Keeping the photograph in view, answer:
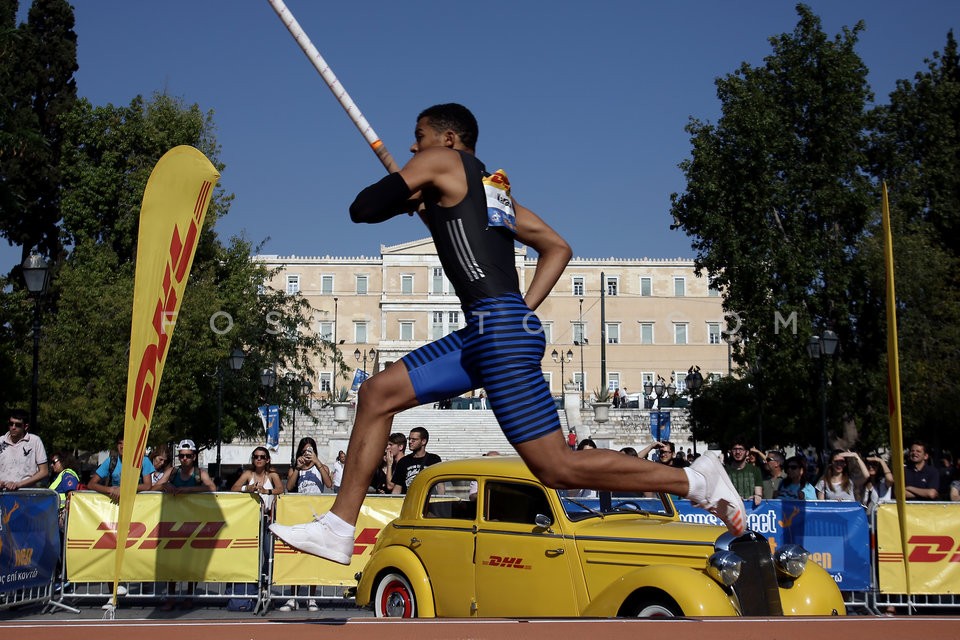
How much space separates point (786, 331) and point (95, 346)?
2264 cm

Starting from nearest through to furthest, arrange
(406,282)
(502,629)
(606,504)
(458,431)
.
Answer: (502,629) < (606,504) < (458,431) < (406,282)

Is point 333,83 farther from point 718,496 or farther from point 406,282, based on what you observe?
point 406,282

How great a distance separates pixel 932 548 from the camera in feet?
37.2

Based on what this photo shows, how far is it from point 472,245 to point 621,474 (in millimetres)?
1228

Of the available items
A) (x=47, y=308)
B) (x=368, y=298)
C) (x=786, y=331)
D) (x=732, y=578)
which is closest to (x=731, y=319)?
(x=786, y=331)

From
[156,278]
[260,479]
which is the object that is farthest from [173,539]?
[156,278]

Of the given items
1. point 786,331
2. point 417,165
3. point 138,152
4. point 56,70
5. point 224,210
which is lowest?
point 417,165

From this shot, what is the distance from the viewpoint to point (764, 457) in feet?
48.2

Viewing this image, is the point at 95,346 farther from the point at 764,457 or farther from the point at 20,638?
the point at 20,638

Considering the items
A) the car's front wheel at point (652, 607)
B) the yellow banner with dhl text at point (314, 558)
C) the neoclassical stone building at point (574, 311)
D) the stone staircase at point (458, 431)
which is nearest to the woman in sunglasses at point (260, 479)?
the yellow banner with dhl text at point (314, 558)

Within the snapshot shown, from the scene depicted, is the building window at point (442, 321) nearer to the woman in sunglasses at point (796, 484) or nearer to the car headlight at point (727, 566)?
the woman in sunglasses at point (796, 484)

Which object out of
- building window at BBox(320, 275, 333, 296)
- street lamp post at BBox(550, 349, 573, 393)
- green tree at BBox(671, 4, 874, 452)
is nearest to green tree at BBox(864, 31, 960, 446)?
green tree at BBox(671, 4, 874, 452)

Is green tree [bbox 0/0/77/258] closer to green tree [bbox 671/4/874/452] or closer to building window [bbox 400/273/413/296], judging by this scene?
green tree [bbox 671/4/874/452]

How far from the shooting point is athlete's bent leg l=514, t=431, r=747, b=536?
4297mm
